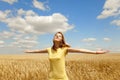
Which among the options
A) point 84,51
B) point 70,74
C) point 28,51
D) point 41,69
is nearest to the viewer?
point 84,51

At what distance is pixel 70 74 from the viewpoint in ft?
29.0

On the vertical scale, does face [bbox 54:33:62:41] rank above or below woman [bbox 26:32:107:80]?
above

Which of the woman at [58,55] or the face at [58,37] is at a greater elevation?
the face at [58,37]

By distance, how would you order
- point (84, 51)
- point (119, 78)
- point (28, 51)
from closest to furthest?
1. point (84, 51)
2. point (28, 51)
3. point (119, 78)

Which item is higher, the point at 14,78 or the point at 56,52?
the point at 56,52

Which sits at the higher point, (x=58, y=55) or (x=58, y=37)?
(x=58, y=37)

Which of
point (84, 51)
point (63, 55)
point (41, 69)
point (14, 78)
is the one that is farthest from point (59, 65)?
point (41, 69)

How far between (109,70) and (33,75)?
3.25 meters

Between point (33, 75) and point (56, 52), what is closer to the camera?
point (56, 52)

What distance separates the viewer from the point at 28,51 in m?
4.81

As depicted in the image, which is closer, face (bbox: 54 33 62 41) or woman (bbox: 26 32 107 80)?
woman (bbox: 26 32 107 80)

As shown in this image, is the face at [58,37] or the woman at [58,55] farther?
the face at [58,37]

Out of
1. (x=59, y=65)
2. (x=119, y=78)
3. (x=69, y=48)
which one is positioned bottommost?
(x=119, y=78)

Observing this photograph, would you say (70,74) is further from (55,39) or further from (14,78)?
(55,39)
